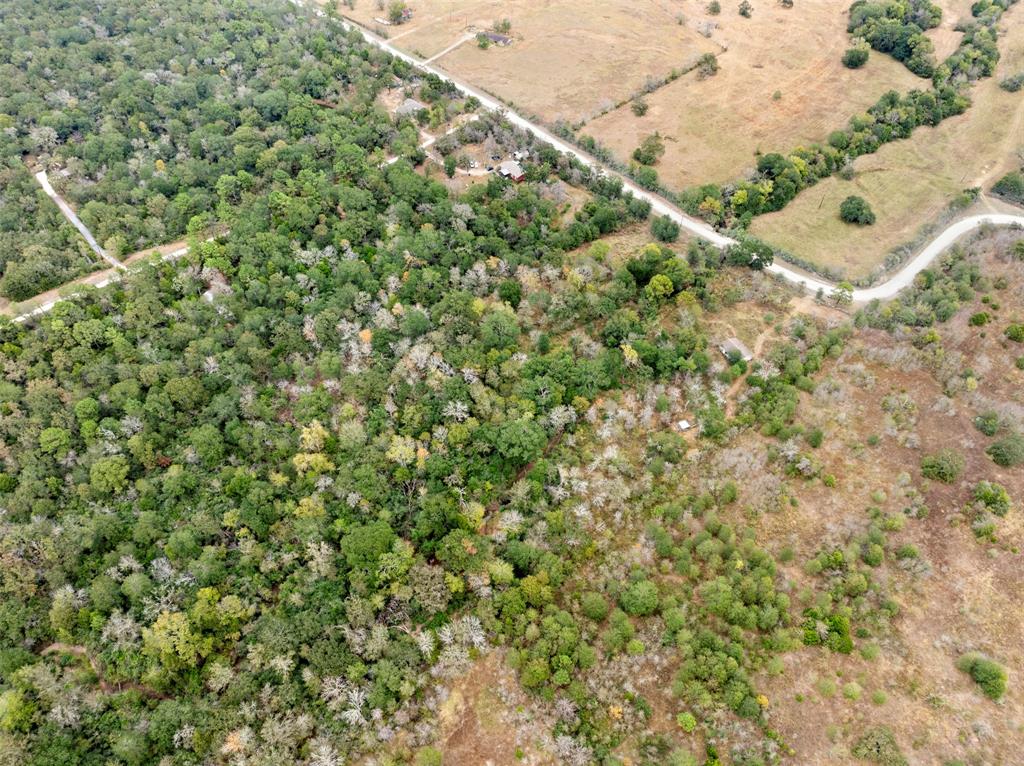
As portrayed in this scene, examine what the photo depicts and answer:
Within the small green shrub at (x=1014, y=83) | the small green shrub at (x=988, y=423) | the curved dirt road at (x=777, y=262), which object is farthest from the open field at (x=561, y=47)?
the small green shrub at (x=988, y=423)

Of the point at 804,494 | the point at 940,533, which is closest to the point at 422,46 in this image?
the point at 804,494

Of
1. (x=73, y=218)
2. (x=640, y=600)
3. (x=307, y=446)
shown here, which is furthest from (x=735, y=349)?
(x=73, y=218)

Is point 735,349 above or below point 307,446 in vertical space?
above

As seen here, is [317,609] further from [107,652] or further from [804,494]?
[804,494]

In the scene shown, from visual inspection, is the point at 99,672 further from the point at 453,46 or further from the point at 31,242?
the point at 453,46

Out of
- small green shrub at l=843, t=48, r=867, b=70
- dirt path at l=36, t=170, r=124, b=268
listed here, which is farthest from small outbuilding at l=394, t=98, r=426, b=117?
small green shrub at l=843, t=48, r=867, b=70

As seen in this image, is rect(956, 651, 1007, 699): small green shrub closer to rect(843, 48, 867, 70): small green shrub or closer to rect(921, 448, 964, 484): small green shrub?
rect(921, 448, 964, 484): small green shrub
